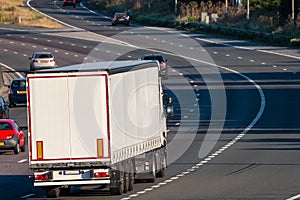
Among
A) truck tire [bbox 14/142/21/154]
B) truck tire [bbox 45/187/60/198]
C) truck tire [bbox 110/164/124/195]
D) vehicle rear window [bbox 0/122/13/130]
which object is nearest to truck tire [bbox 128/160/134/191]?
truck tire [bbox 110/164/124/195]

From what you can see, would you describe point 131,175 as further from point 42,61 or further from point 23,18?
point 23,18

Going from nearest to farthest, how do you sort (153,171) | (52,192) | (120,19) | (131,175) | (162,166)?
(52,192) < (131,175) < (153,171) < (162,166) < (120,19)

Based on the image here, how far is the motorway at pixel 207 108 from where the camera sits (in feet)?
83.6

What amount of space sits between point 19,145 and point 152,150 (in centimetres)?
1117

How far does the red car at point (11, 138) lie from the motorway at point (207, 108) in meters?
0.42

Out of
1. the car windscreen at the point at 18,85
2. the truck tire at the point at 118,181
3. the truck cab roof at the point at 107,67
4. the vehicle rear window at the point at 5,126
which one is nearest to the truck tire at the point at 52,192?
the truck tire at the point at 118,181

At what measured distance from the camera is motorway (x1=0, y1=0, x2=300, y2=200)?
25.5m

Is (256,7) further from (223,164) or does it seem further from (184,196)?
(184,196)

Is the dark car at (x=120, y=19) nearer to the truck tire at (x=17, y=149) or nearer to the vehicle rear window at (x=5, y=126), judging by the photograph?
the vehicle rear window at (x=5, y=126)

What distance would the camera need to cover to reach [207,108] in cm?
5000

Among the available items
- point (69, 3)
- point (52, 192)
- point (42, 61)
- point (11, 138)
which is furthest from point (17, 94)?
point (69, 3)

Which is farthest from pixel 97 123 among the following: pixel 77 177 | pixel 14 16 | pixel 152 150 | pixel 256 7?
pixel 14 16

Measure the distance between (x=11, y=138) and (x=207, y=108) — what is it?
54.0ft

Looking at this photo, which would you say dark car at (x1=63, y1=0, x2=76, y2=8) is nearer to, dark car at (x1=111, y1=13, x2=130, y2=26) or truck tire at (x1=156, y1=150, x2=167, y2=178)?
dark car at (x1=111, y1=13, x2=130, y2=26)
